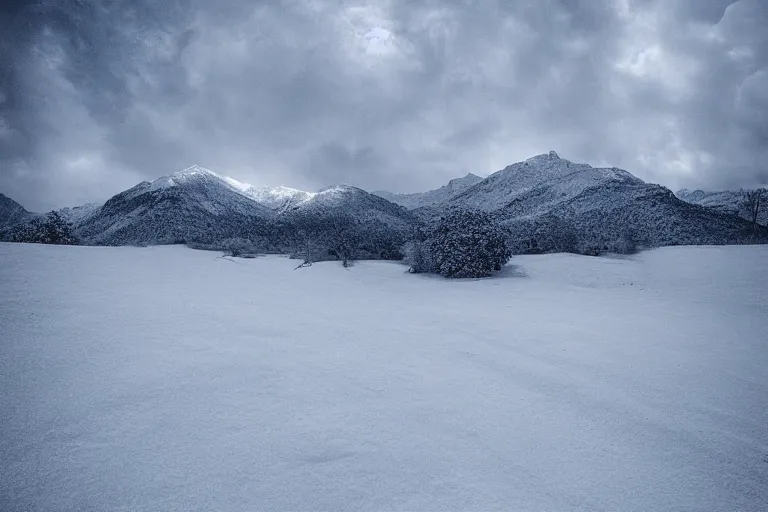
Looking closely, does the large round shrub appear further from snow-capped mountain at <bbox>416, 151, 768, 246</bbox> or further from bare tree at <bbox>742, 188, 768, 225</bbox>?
bare tree at <bbox>742, 188, 768, 225</bbox>

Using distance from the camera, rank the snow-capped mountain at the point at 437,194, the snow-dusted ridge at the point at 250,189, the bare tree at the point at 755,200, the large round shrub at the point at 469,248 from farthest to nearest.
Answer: the snow-capped mountain at the point at 437,194 < the bare tree at the point at 755,200 < the snow-dusted ridge at the point at 250,189 < the large round shrub at the point at 469,248

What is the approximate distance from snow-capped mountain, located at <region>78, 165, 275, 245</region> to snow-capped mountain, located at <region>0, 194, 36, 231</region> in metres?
6.94

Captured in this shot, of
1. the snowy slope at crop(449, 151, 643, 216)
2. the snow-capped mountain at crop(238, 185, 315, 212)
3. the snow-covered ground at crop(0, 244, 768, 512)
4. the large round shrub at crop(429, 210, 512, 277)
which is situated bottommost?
the snow-covered ground at crop(0, 244, 768, 512)

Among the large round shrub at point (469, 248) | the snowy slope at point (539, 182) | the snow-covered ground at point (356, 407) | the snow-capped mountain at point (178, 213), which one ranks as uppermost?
the snowy slope at point (539, 182)

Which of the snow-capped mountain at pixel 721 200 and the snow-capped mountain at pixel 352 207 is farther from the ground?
the snow-capped mountain at pixel 721 200

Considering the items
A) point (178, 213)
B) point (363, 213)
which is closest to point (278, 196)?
point (363, 213)

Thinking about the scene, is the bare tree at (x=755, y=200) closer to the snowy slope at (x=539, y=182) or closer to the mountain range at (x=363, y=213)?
the mountain range at (x=363, y=213)

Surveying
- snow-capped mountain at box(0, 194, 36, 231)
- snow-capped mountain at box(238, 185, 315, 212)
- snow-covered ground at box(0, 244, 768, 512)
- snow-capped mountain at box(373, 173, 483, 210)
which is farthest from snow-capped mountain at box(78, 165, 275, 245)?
snow-capped mountain at box(373, 173, 483, 210)

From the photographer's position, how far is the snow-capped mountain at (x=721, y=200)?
23859 mm

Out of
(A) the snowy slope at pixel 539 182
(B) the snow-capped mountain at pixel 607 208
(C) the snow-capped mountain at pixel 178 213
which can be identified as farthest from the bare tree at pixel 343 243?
(A) the snowy slope at pixel 539 182

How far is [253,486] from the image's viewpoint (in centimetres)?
143

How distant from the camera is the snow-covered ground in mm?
1458

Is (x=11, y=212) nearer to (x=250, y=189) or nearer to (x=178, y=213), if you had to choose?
(x=250, y=189)

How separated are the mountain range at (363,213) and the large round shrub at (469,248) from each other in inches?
58.2
